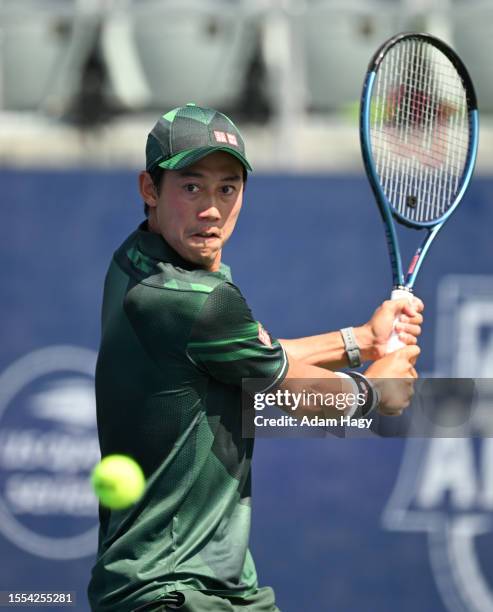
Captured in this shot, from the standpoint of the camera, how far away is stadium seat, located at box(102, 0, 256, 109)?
7.71m

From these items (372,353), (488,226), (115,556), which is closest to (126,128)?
(488,226)

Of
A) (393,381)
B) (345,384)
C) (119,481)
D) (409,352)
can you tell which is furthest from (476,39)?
(119,481)

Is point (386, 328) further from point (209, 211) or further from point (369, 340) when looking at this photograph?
point (209, 211)

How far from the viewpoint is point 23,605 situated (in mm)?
5520

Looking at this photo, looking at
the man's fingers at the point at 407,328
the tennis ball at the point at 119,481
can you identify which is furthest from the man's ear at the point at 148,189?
the man's fingers at the point at 407,328

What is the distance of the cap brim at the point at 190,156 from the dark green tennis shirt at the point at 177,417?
0.20 m

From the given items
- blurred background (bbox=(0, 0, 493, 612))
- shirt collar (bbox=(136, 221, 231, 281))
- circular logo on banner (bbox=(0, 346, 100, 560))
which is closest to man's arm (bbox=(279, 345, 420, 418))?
shirt collar (bbox=(136, 221, 231, 281))

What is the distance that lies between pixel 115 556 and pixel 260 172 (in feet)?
11.2

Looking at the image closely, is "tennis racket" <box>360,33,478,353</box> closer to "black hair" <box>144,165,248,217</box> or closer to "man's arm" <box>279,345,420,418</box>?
"man's arm" <box>279,345,420,418</box>

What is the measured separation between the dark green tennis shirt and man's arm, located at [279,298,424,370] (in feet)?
1.33

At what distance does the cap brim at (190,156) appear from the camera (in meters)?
2.84

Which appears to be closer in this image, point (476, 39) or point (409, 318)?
point (409, 318)

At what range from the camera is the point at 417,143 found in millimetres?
3992

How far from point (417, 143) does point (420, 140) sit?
0.08m
